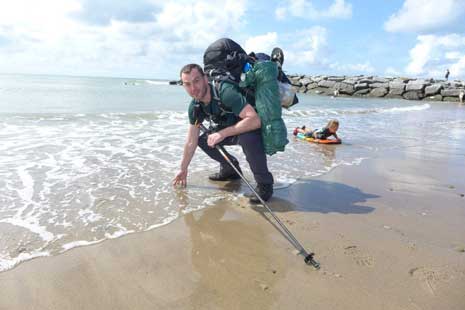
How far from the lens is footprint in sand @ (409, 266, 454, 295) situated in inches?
90.3

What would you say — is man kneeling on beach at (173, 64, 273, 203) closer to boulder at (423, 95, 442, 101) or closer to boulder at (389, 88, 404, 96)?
boulder at (423, 95, 442, 101)

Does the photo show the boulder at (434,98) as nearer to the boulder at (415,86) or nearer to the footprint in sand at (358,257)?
the boulder at (415,86)

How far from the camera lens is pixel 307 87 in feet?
140

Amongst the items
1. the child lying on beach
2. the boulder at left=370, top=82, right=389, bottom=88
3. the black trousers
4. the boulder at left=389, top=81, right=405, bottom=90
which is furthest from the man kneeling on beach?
the boulder at left=370, top=82, right=389, bottom=88

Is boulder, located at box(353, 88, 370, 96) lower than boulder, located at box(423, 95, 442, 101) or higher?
higher

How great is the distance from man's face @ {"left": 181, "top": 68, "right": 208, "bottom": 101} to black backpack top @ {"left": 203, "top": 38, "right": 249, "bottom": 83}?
230 mm

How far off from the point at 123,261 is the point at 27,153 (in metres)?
4.12

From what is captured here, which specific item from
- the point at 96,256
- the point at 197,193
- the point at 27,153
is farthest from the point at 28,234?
the point at 27,153

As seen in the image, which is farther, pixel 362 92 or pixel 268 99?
pixel 362 92

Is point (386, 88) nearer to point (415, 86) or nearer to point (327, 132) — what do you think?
point (415, 86)

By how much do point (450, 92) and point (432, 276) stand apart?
36639 millimetres

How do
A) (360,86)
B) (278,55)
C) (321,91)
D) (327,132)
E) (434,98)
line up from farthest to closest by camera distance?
(321,91), (360,86), (434,98), (327,132), (278,55)

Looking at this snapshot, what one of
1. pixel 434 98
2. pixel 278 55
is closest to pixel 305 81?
pixel 434 98

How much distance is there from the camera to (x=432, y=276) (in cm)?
242
